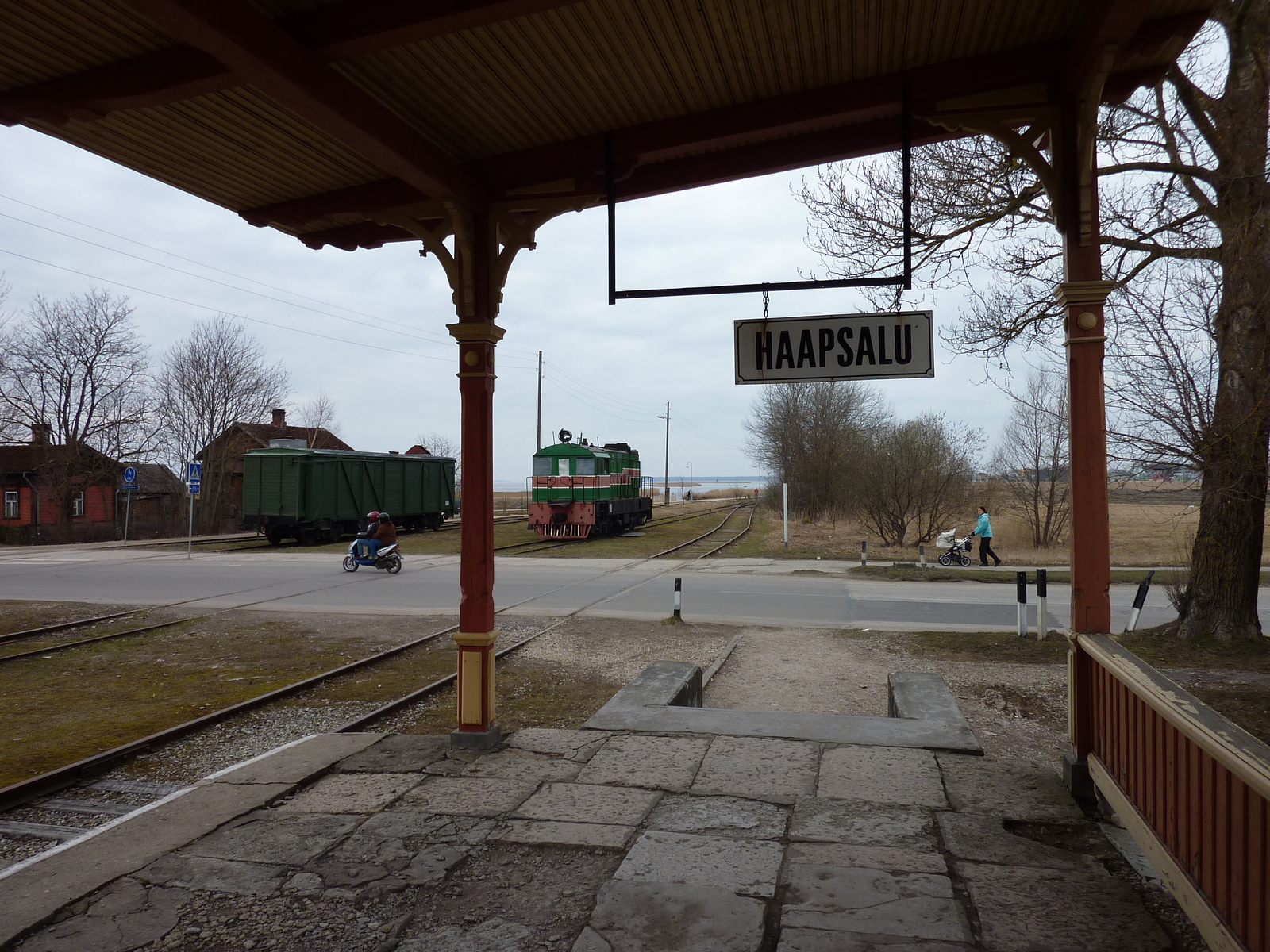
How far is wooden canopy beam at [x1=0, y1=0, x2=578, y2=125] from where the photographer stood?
3.67 meters

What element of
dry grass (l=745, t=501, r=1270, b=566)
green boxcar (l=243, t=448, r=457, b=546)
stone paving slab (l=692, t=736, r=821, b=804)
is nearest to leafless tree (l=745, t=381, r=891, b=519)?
dry grass (l=745, t=501, r=1270, b=566)

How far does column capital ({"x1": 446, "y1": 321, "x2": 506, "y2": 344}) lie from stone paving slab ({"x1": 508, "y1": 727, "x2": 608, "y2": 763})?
8.73 feet

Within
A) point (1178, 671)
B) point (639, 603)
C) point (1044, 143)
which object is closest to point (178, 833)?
point (1044, 143)

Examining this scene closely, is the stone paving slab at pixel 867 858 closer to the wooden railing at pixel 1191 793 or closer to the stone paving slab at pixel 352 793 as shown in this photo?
the wooden railing at pixel 1191 793

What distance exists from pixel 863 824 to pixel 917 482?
72.5 feet

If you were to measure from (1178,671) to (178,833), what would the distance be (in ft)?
29.4

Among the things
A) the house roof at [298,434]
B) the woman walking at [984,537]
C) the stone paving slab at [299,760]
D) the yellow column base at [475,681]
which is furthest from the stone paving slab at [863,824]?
the house roof at [298,434]

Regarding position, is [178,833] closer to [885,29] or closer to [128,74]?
[128,74]

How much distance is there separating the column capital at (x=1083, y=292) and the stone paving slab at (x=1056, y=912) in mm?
2951

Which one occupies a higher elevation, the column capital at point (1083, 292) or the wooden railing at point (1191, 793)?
the column capital at point (1083, 292)

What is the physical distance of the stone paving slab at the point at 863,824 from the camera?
387 cm

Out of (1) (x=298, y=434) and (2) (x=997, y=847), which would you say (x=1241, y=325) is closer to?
(2) (x=997, y=847)

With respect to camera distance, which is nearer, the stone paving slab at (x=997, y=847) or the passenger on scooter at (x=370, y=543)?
the stone paving slab at (x=997, y=847)

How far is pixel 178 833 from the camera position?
13.5 feet
